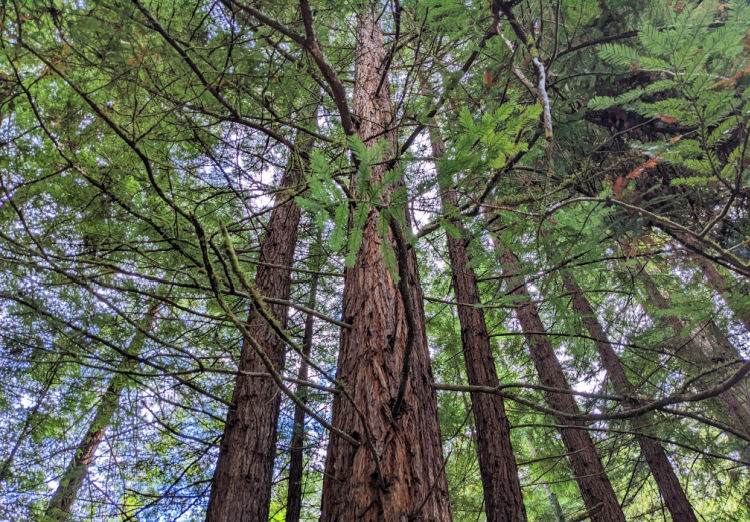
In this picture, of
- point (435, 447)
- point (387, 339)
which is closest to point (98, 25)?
point (387, 339)

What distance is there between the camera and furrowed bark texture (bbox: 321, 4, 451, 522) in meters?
1.67

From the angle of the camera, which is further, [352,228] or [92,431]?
[92,431]

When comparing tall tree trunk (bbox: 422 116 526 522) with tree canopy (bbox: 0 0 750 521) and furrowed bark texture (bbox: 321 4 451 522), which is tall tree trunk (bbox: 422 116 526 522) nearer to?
tree canopy (bbox: 0 0 750 521)

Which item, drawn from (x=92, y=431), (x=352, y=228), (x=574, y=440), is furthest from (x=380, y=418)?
(x=574, y=440)

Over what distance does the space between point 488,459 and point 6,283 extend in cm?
489

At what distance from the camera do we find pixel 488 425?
4430mm

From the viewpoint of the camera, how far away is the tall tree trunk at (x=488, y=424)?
13.3ft

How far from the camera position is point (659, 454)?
595 centimetres

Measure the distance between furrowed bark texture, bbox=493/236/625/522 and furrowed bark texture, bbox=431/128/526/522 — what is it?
0.58 metres

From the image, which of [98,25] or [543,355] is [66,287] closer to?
[98,25]

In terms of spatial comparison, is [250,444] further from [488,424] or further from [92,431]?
[488,424]

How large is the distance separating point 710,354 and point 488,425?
4.52 metres

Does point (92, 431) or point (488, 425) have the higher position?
point (488, 425)

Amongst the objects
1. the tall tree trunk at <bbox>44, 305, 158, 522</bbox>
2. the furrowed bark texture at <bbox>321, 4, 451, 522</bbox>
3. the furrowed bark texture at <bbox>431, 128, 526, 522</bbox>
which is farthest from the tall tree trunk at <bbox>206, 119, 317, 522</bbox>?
the furrowed bark texture at <bbox>431, 128, 526, 522</bbox>
